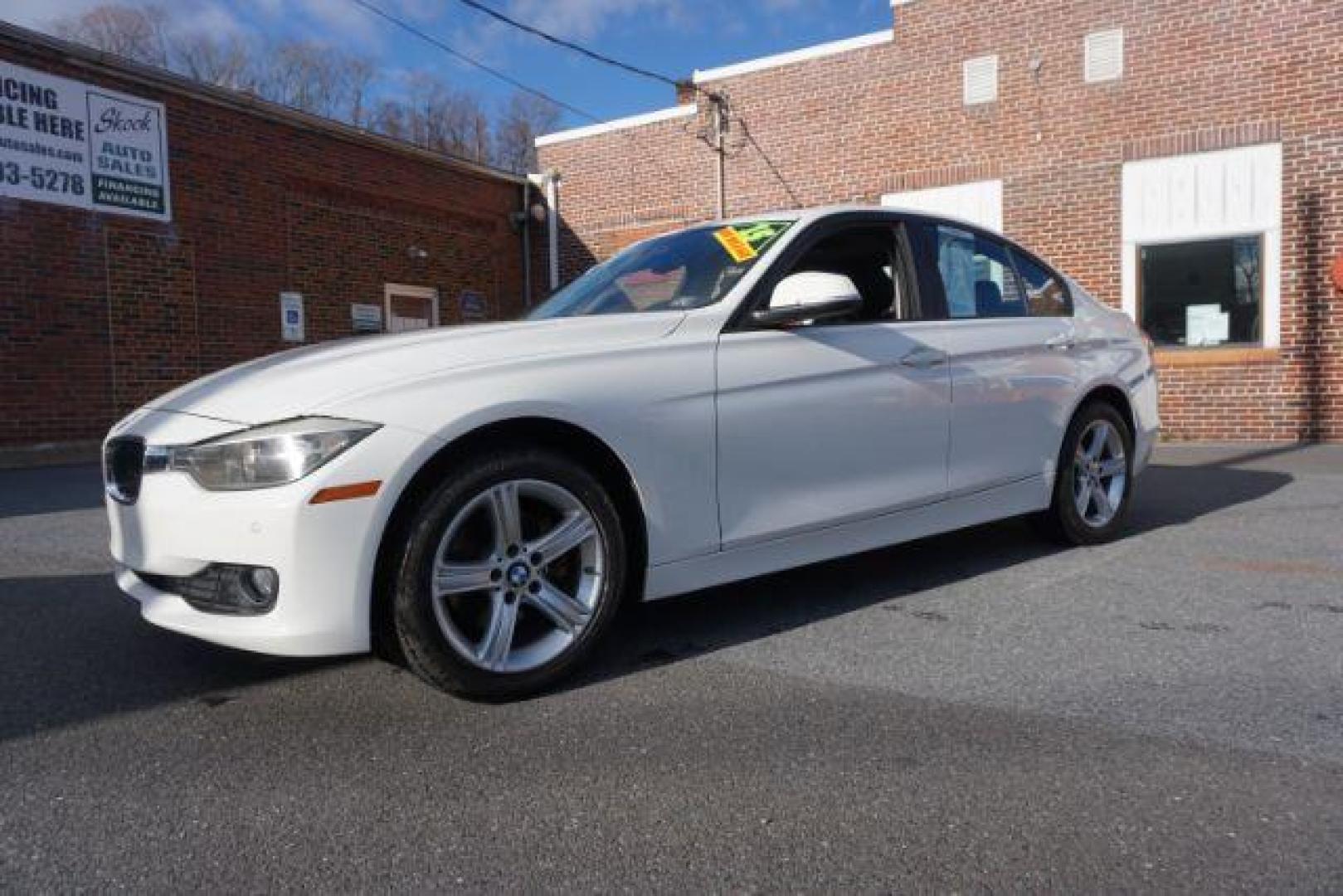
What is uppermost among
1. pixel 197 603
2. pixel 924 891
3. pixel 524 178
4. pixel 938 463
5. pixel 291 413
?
pixel 524 178

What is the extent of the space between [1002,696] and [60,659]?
304 centimetres

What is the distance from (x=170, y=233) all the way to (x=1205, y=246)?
38.8ft

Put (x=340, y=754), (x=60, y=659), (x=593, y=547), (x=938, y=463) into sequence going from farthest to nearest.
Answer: (x=938, y=463)
(x=60, y=659)
(x=593, y=547)
(x=340, y=754)

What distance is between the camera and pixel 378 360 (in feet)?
8.97

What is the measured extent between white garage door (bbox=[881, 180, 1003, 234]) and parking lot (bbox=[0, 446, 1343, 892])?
886 cm

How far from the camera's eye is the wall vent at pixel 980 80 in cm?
1173

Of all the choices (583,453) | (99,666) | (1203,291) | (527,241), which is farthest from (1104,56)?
(99,666)

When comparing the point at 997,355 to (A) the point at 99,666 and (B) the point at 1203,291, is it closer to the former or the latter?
(A) the point at 99,666

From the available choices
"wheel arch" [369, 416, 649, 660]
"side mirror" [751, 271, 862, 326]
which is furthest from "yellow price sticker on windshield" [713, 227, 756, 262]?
"wheel arch" [369, 416, 649, 660]

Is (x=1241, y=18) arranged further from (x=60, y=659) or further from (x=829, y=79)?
(x=60, y=659)

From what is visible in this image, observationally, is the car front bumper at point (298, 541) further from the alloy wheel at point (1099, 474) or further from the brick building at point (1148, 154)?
the brick building at point (1148, 154)

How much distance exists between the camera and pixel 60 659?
124 inches

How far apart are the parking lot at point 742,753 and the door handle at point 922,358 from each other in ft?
3.09

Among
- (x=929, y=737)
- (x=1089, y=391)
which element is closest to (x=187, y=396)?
(x=929, y=737)
